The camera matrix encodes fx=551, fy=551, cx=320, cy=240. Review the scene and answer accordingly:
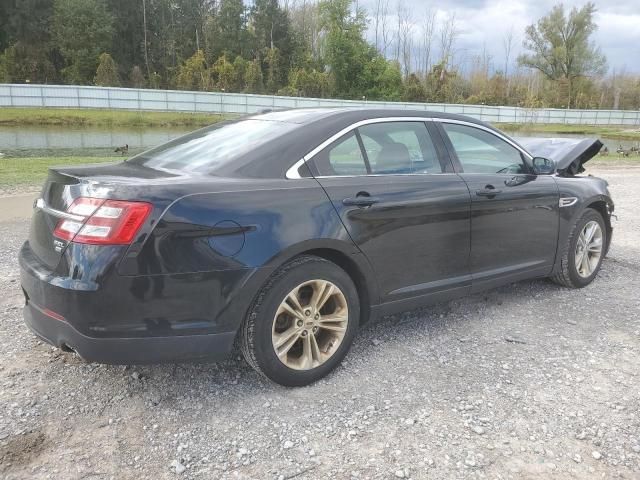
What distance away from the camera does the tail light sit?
8.32ft

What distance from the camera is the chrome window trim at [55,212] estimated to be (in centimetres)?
264

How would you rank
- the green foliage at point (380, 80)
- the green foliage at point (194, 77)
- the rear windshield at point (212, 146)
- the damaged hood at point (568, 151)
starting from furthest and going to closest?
the green foliage at point (380, 80) → the green foliage at point (194, 77) → the damaged hood at point (568, 151) → the rear windshield at point (212, 146)

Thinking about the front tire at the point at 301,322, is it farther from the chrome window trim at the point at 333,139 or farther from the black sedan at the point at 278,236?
the chrome window trim at the point at 333,139

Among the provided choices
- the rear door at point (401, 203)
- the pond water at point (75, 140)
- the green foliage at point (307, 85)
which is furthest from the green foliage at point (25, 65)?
the rear door at point (401, 203)

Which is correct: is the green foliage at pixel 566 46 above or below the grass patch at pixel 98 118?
above

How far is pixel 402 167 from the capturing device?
3.60 metres

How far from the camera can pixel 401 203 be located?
3.43 meters

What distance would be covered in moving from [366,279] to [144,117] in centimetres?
3107

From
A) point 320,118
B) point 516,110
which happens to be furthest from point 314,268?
point 516,110

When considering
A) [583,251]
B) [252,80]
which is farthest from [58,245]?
[252,80]

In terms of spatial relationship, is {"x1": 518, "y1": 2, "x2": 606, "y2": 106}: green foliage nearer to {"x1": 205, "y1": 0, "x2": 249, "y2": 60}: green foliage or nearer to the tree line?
the tree line

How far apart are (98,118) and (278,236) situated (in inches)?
1243

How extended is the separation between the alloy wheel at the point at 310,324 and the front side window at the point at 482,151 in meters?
1.46

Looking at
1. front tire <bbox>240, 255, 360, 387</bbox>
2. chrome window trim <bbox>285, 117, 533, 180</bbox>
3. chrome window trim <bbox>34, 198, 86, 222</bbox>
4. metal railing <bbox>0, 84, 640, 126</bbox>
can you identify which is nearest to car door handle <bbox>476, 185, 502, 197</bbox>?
chrome window trim <bbox>285, 117, 533, 180</bbox>
